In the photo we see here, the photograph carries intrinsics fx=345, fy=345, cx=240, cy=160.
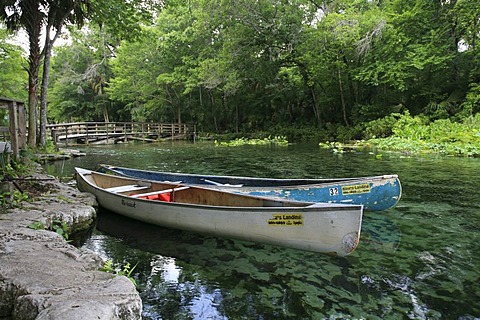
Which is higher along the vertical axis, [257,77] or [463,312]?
[257,77]

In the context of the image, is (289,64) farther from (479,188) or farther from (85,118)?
(85,118)

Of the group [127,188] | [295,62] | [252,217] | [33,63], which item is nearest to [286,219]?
[252,217]

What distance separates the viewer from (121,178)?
718cm

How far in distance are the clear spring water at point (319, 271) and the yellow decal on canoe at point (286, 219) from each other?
45cm

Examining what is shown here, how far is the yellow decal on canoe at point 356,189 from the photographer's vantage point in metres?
5.57

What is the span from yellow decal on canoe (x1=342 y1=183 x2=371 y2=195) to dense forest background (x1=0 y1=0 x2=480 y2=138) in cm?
1029

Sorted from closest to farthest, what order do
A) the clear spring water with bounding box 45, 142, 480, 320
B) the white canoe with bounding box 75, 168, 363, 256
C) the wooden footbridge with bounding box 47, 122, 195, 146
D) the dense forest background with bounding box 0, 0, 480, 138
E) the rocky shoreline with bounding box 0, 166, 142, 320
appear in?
the rocky shoreline with bounding box 0, 166, 142, 320 < the clear spring water with bounding box 45, 142, 480, 320 < the white canoe with bounding box 75, 168, 363, 256 < the dense forest background with bounding box 0, 0, 480, 138 < the wooden footbridge with bounding box 47, 122, 195, 146

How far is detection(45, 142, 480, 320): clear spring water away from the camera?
3129 mm

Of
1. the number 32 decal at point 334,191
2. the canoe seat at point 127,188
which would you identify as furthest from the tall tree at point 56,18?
the number 32 decal at point 334,191

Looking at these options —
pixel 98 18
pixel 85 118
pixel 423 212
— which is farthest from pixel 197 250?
pixel 85 118

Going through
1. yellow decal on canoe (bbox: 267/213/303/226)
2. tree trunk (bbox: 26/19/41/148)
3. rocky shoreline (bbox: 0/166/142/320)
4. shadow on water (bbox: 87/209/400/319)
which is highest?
tree trunk (bbox: 26/19/41/148)

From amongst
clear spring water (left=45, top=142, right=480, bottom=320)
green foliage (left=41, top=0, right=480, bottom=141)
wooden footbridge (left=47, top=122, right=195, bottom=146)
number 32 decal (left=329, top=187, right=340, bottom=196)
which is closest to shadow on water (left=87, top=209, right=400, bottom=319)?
clear spring water (left=45, top=142, right=480, bottom=320)

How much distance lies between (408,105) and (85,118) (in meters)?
31.3

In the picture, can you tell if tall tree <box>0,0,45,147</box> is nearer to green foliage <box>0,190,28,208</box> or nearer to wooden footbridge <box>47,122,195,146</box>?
green foliage <box>0,190,28,208</box>
